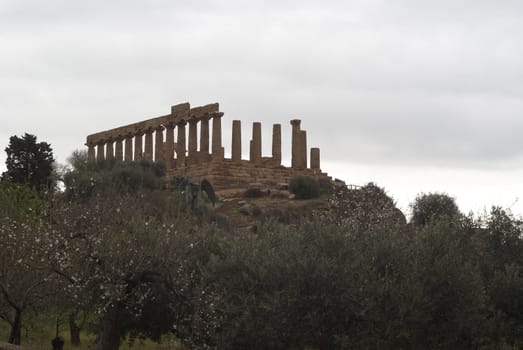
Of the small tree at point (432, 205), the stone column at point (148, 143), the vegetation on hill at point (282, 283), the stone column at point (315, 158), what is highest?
the stone column at point (148, 143)

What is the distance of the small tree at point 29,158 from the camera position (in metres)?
51.6

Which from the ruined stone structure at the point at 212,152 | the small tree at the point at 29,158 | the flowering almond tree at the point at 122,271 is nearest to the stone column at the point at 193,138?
the ruined stone structure at the point at 212,152

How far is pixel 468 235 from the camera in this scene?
24.1 metres

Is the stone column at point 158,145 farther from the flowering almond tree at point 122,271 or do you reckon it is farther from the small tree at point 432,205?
the flowering almond tree at point 122,271

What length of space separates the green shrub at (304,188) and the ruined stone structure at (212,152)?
3.56m

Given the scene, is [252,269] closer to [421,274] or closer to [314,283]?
[314,283]

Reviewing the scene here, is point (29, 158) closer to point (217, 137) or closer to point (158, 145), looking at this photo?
point (217, 137)

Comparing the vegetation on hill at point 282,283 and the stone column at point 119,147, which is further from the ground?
the stone column at point 119,147

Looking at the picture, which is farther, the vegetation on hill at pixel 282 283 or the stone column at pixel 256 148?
the stone column at pixel 256 148

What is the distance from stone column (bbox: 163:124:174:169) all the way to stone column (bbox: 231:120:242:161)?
488cm

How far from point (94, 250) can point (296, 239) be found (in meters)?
4.64

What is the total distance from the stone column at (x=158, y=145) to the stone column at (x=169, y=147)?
469 millimetres

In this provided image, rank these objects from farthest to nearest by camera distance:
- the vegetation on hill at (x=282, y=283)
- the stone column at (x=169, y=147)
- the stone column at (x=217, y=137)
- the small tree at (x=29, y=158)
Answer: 1. the stone column at (x=169, y=147)
2. the stone column at (x=217, y=137)
3. the small tree at (x=29, y=158)
4. the vegetation on hill at (x=282, y=283)

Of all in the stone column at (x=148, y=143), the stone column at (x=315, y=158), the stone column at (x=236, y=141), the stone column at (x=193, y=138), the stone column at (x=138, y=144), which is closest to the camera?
the stone column at (x=236, y=141)
